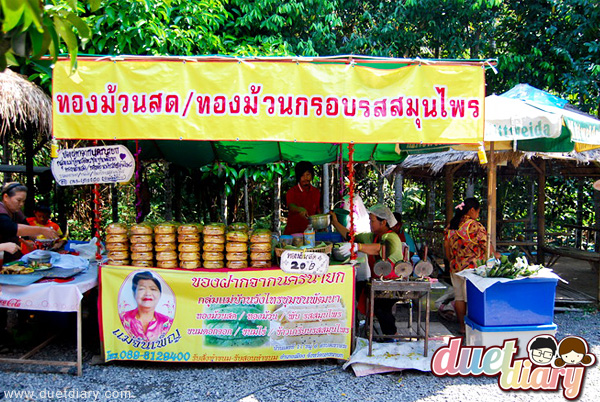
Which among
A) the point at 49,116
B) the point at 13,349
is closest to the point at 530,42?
the point at 49,116

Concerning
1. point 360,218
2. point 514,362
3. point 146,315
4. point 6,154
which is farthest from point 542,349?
point 6,154

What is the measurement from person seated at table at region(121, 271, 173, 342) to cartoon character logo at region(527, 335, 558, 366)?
3346 mm

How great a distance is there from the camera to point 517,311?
3.90 meters

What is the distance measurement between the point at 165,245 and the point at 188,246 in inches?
8.6

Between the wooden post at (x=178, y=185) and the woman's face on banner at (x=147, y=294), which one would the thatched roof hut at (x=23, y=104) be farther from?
the wooden post at (x=178, y=185)

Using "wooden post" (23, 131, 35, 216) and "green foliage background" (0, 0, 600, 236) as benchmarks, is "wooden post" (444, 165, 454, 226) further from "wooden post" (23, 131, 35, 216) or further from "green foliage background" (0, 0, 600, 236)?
"wooden post" (23, 131, 35, 216)

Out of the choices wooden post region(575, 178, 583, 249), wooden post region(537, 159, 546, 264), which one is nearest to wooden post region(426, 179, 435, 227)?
wooden post region(537, 159, 546, 264)

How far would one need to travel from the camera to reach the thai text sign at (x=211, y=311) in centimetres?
388

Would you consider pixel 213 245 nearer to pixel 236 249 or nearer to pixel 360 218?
pixel 236 249

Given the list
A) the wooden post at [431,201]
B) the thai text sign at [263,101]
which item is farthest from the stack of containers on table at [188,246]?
the wooden post at [431,201]

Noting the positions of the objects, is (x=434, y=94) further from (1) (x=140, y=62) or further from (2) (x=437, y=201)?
(2) (x=437, y=201)

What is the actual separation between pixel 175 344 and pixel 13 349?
1.80 meters

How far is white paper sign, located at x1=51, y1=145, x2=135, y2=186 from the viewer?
3.93 meters

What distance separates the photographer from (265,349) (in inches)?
155
